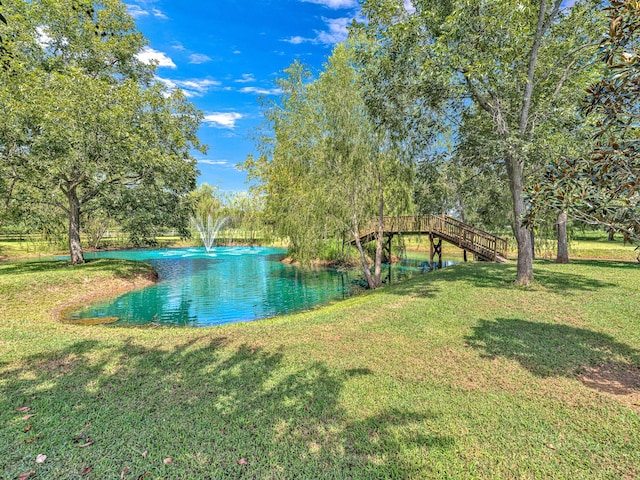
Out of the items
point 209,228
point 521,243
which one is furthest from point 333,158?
point 209,228

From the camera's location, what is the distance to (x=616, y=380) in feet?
14.6

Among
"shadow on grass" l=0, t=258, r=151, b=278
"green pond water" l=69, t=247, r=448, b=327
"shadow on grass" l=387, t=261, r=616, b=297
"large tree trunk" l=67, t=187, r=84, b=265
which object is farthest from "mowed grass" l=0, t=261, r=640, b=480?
"large tree trunk" l=67, t=187, r=84, b=265

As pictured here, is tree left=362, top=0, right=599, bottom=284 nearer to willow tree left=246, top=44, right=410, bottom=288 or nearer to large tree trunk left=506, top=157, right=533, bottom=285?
large tree trunk left=506, top=157, right=533, bottom=285

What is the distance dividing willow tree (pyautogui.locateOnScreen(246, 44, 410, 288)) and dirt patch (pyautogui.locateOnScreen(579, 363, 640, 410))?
9.55m

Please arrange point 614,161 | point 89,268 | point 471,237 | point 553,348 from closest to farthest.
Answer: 1. point 614,161
2. point 553,348
3. point 89,268
4. point 471,237

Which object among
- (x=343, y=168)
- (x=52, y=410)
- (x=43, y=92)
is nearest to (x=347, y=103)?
(x=343, y=168)

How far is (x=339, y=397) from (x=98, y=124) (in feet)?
53.9

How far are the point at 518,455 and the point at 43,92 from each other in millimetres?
19723

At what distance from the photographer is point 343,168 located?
13016mm

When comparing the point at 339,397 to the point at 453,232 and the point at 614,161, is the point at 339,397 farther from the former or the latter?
the point at 453,232

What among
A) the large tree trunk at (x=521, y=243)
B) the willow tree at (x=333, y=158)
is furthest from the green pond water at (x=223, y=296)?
the large tree trunk at (x=521, y=243)

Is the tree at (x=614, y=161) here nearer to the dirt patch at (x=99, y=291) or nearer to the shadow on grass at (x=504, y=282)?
the shadow on grass at (x=504, y=282)

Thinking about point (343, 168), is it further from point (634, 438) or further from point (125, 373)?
point (634, 438)

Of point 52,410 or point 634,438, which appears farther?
point 52,410
